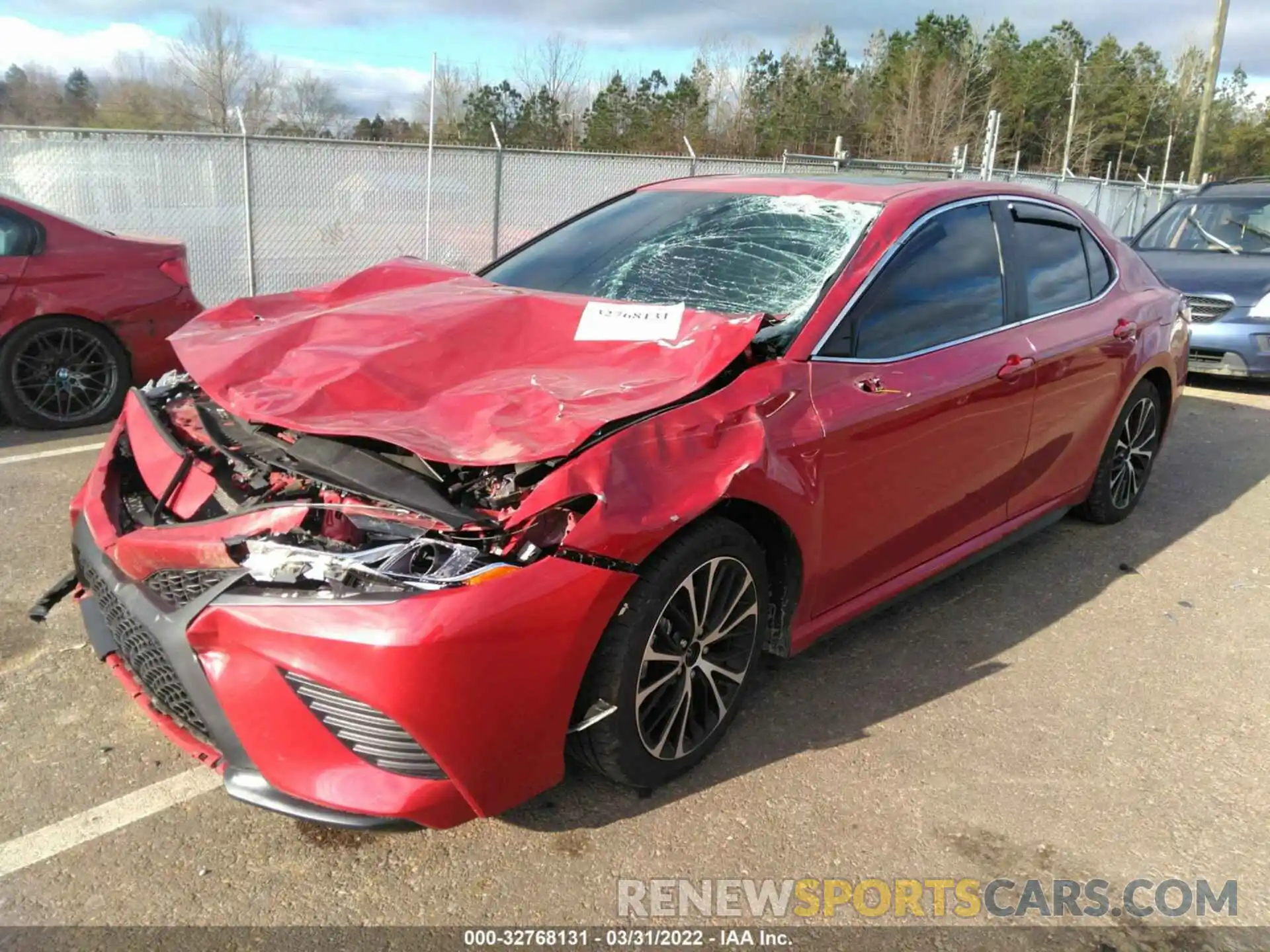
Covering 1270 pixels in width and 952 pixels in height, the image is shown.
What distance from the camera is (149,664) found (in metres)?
2.42

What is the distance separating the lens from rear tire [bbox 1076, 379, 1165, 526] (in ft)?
15.4

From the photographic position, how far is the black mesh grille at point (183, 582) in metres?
2.29

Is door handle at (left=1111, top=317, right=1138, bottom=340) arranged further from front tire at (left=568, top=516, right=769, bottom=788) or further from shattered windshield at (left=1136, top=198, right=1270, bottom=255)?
shattered windshield at (left=1136, top=198, right=1270, bottom=255)

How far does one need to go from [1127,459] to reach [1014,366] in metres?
1.70

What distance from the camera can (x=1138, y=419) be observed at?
16.0ft

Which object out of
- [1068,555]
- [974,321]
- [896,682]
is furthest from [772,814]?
[1068,555]

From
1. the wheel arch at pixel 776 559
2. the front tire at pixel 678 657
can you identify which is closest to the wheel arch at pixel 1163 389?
the wheel arch at pixel 776 559

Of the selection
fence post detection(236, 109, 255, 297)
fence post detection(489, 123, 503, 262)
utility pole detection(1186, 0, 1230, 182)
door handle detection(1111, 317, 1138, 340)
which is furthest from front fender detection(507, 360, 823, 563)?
utility pole detection(1186, 0, 1230, 182)

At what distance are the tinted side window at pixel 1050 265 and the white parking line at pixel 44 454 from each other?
4797 millimetres

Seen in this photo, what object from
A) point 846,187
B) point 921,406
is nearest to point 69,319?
point 846,187

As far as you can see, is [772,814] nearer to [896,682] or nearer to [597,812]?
[597,812]

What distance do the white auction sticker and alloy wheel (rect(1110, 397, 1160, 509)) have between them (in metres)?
2.81

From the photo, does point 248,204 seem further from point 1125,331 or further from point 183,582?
point 183,582

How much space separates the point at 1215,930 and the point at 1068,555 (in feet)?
8.07
